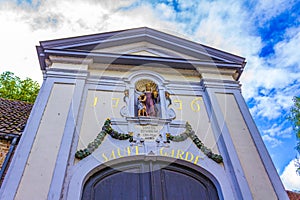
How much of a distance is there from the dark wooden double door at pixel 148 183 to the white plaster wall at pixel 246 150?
2.74 feet

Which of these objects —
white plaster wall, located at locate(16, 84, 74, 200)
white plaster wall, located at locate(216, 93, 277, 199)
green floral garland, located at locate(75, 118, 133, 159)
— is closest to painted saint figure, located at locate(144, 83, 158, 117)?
green floral garland, located at locate(75, 118, 133, 159)

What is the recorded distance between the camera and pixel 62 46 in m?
8.23

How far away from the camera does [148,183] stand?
19.2ft

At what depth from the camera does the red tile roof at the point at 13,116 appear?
714 cm

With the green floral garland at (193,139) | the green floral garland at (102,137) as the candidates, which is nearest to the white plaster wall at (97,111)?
the green floral garland at (102,137)

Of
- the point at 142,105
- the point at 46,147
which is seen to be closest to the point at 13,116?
the point at 46,147

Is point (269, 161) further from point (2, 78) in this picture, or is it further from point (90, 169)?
point (2, 78)

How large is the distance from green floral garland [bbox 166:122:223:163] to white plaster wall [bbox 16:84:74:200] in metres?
2.51

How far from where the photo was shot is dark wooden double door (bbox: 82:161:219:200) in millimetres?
5613

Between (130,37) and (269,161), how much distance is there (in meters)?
5.47

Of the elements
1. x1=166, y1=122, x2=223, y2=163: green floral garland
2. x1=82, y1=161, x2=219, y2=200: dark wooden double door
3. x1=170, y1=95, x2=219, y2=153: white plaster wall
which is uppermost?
x1=170, y1=95, x2=219, y2=153: white plaster wall

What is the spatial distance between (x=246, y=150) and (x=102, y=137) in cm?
330

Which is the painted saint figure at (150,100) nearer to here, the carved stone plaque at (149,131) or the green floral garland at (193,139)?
the carved stone plaque at (149,131)

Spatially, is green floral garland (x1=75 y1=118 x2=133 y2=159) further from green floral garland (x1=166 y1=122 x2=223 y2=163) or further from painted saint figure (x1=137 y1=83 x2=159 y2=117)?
green floral garland (x1=166 y1=122 x2=223 y2=163)
